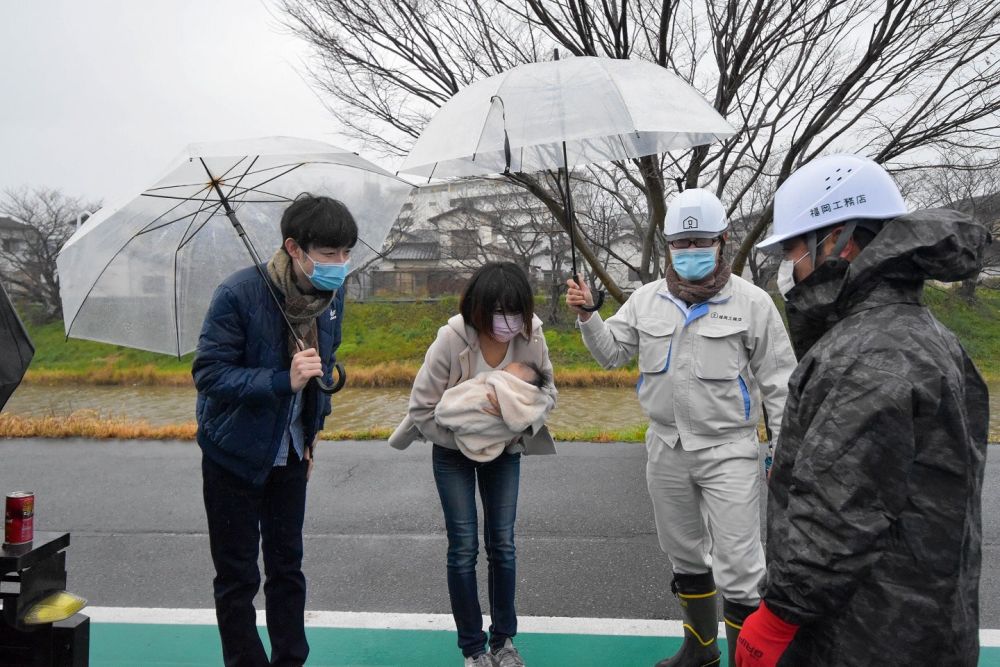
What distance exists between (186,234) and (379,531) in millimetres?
2587

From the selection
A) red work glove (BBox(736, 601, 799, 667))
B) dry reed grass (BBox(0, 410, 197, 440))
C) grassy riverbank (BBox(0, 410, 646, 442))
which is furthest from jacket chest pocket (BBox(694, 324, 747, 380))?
dry reed grass (BBox(0, 410, 197, 440))

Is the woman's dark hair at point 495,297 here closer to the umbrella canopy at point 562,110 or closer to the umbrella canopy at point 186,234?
the umbrella canopy at point 562,110

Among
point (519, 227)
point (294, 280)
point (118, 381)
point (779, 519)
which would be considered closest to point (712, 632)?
point (779, 519)

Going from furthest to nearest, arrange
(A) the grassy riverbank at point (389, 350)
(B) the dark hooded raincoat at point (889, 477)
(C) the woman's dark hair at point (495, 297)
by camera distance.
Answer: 1. (A) the grassy riverbank at point (389, 350)
2. (C) the woman's dark hair at point (495, 297)
3. (B) the dark hooded raincoat at point (889, 477)

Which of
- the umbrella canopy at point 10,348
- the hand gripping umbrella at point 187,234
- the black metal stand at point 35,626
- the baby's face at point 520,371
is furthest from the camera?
the baby's face at point 520,371

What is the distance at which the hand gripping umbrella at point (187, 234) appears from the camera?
2715 mm

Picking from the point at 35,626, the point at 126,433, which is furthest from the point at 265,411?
the point at 126,433

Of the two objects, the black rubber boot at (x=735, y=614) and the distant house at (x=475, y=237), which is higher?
the distant house at (x=475, y=237)

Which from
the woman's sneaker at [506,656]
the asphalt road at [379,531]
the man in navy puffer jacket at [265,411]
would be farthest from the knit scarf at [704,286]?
the asphalt road at [379,531]

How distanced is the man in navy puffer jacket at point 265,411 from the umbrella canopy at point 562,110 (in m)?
0.68

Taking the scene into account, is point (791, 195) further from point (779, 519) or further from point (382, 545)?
point (382, 545)

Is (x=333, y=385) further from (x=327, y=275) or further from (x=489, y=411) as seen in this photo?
(x=489, y=411)

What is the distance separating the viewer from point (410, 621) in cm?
349

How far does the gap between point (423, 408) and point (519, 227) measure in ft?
56.4
